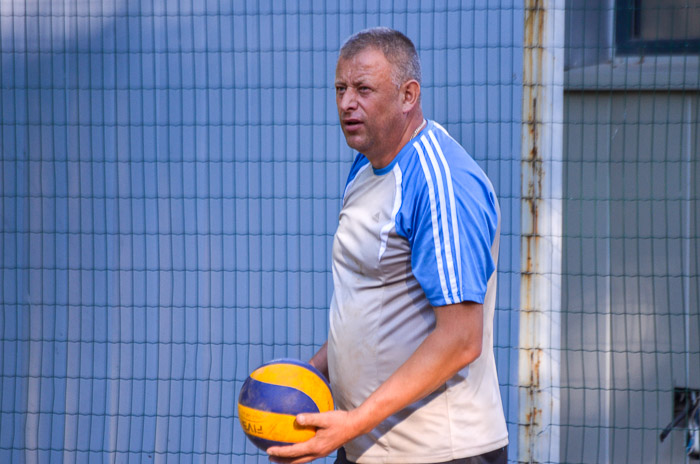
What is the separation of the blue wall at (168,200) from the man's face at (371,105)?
2.60m

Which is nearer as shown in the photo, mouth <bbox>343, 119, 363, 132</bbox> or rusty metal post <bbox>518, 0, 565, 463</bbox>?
mouth <bbox>343, 119, 363, 132</bbox>

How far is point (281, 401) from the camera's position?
7.88 ft

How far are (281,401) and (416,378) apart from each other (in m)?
0.44

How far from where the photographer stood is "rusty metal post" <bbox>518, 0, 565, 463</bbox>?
4914mm

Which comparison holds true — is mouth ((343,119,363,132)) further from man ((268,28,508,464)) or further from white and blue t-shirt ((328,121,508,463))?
white and blue t-shirt ((328,121,508,463))

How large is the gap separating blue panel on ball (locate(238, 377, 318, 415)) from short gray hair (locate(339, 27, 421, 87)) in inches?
37.9

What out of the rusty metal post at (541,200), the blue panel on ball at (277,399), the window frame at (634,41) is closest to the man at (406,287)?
the blue panel on ball at (277,399)

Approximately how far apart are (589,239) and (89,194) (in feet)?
10.2

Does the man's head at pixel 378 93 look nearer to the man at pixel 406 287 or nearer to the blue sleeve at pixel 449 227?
the man at pixel 406 287

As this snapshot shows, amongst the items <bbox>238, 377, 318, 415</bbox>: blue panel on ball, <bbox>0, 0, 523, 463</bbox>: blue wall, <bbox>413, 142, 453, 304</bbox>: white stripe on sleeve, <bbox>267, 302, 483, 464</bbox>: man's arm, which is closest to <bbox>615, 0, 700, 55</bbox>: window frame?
<bbox>0, 0, 523, 463</bbox>: blue wall

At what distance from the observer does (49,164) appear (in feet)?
17.4

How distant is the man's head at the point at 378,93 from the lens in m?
2.43

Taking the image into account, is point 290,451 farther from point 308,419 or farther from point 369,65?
point 369,65

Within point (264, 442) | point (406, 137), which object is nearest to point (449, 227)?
point (406, 137)
